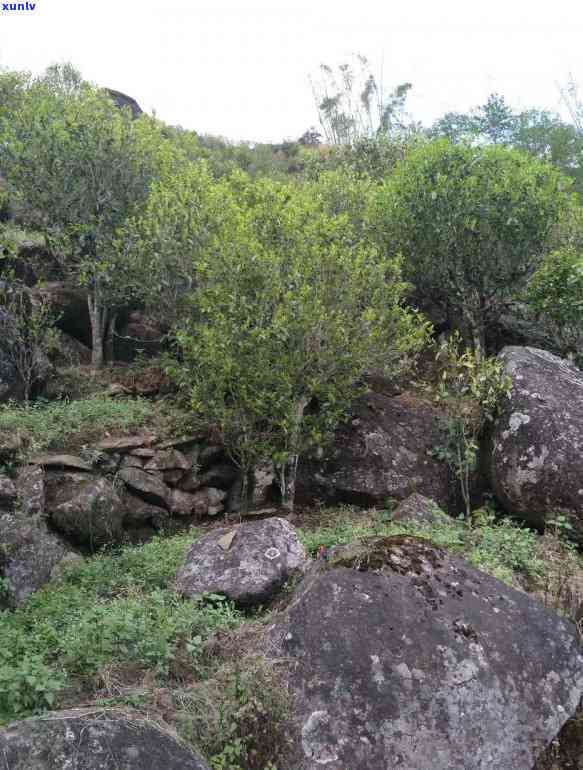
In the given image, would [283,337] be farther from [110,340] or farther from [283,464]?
[110,340]

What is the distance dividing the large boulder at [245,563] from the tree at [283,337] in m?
3.25

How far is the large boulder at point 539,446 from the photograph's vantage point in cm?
→ 1003

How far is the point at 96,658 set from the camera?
5.36 m

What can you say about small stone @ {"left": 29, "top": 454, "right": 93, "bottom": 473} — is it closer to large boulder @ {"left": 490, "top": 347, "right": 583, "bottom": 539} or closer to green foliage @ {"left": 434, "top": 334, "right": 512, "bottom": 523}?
green foliage @ {"left": 434, "top": 334, "right": 512, "bottom": 523}

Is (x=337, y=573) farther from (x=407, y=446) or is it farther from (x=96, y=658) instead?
(x=407, y=446)

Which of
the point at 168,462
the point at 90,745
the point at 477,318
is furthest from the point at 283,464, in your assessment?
the point at 90,745

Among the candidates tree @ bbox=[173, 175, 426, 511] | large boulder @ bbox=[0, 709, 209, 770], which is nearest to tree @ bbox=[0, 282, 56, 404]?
tree @ bbox=[173, 175, 426, 511]

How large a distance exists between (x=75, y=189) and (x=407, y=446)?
933cm

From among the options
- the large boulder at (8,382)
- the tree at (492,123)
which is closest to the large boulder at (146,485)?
the large boulder at (8,382)

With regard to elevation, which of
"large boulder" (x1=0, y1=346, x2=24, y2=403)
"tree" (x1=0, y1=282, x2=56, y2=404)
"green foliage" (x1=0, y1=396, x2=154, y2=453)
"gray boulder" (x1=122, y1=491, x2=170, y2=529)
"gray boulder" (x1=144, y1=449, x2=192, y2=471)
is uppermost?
"tree" (x1=0, y1=282, x2=56, y2=404)

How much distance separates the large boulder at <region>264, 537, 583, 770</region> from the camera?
4.66m

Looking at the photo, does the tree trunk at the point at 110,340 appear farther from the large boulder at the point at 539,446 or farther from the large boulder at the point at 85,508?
the large boulder at the point at 539,446

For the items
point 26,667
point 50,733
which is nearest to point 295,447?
point 26,667

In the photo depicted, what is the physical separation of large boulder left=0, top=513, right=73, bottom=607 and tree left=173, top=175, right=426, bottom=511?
317 centimetres
